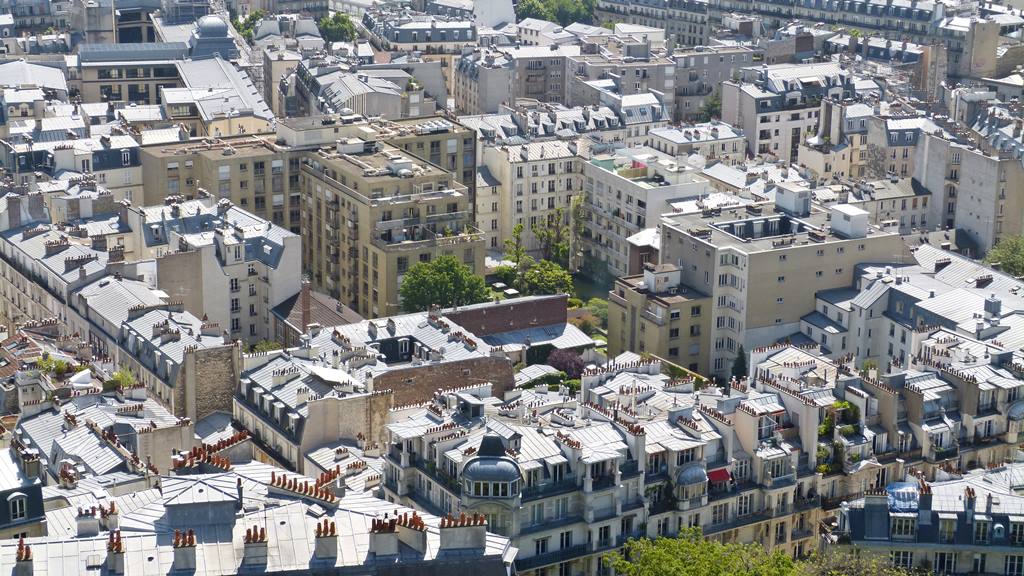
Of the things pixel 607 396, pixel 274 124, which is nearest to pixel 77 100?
pixel 274 124

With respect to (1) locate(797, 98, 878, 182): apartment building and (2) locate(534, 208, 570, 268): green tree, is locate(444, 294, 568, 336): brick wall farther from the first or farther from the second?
(1) locate(797, 98, 878, 182): apartment building

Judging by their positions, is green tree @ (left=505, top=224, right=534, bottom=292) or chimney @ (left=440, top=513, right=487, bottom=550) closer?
chimney @ (left=440, top=513, right=487, bottom=550)

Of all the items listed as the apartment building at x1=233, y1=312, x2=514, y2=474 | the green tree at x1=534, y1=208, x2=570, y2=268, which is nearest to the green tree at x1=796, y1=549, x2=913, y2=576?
the apartment building at x1=233, y1=312, x2=514, y2=474

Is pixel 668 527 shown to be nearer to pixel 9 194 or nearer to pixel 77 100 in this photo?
pixel 9 194

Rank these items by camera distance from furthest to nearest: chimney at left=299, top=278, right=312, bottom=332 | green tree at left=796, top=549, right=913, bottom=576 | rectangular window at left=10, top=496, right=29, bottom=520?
chimney at left=299, top=278, right=312, bottom=332, green tree at left=796, top=549, right=913, bottom=576, rectangular window at left=10, top=496, right=29, bottom=520

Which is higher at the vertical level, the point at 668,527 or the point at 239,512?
the point at 239,512
